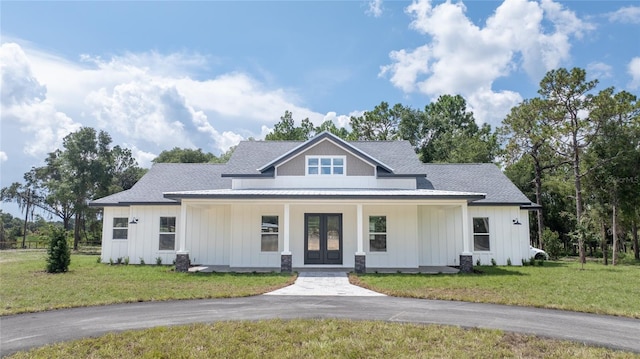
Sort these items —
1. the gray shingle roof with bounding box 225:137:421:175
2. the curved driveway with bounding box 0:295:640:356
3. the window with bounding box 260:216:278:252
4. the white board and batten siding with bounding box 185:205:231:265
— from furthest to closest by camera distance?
the gray shingle roof with bounding box 225:137:421:175 → the white board and batten siding with bounding box 185:205:231:265 → the window with bounding box 260:216:278:252 → the curved driveway with bounding box 0:295:640:356

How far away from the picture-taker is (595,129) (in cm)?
2177

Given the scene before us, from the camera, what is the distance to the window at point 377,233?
1606cm

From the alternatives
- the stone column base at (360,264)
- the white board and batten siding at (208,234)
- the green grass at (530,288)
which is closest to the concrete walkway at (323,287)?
the green grass at (530,288)

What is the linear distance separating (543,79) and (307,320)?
69.3 ft

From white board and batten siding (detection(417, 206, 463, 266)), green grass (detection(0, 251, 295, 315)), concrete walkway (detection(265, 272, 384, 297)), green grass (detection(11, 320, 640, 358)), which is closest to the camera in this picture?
green grass (detection(11, 320, 640, 358))

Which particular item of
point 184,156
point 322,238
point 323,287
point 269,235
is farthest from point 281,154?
point 184,156

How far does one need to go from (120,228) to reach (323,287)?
35.9ft

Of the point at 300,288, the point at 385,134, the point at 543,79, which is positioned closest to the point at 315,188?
the point at 300,288

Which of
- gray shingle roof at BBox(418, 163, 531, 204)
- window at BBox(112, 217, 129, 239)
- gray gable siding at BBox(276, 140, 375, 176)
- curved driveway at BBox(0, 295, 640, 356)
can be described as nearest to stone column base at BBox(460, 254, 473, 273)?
gray shingle roof at BBox(418, 163, 531, 204)

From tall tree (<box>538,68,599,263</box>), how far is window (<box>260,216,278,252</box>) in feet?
54.2

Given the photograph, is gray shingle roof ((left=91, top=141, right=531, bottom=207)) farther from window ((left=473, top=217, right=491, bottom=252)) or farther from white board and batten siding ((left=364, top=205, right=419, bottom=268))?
white board and batten siding ((left=364, top=205, right=419, bottom=268))

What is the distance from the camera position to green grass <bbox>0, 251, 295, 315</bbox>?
29.7ft

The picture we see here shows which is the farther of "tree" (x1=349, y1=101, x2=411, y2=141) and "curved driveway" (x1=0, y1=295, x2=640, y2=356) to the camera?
"tree" (x1=349, y1=101, x2=411, y2=141)

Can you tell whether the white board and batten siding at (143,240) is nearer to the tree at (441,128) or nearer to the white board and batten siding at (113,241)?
the white board and batten siding at (113,241)
